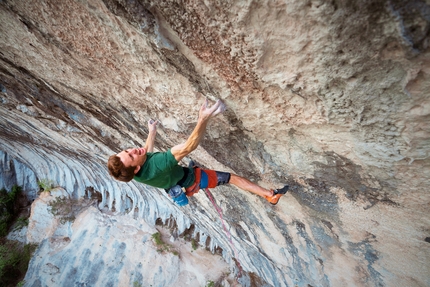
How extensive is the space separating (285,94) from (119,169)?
1.40 m

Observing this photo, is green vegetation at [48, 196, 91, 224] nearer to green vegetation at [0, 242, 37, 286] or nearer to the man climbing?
green vegetation at [0, 242, 37, 286]

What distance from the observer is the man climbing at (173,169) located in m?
1.68

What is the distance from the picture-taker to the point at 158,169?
6.25ft

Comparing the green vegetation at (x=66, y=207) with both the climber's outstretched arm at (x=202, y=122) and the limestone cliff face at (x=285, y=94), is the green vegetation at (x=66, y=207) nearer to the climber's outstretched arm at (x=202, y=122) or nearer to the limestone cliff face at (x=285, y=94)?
the limestone cliff face at (x=285, y=94)

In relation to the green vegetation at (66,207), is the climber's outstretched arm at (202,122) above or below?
above

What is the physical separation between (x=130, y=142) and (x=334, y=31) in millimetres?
3379

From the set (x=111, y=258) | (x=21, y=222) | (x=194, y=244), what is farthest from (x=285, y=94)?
(x=21, y=222)

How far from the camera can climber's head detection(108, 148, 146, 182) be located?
1755mm

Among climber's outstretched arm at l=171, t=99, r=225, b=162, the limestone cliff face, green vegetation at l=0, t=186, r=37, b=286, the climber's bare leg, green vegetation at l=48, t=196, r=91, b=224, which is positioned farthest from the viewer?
green vegetation at l=48, t=196, r=91, b=224

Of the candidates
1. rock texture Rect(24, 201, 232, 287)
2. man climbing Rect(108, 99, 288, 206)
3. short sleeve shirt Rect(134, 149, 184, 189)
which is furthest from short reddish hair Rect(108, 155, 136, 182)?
rock texture Rect(24, 201, 232, 287)

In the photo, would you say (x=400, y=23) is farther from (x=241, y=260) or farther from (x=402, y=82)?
(x=241, y=260)

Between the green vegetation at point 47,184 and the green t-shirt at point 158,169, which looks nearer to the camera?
the green t-shirt at point 158,169

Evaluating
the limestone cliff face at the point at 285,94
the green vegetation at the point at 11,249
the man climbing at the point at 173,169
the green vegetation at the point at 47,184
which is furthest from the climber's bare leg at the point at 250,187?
the green vegetation at the point at 47,184

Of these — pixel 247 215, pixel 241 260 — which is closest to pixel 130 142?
pixel 247 215
